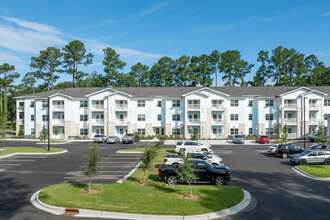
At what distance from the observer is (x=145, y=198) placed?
42.0 feet

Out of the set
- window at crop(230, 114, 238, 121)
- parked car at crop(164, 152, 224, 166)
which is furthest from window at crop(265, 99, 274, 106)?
parked car at crop(164, 152, 224, 166)

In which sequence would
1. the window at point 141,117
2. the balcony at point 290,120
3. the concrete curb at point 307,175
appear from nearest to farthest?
the concrete curb at point 307,175 < the balcony at point 290,120 < the window at point 141,117

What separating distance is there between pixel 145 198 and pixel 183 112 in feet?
127

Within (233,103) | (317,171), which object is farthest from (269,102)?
(317,171)

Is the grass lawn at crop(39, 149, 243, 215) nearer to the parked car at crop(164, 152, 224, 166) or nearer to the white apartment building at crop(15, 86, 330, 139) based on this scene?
the parked car at crop(164, 152, 224, 166)

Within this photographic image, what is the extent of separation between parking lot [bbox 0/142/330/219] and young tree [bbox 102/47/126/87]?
5044cm

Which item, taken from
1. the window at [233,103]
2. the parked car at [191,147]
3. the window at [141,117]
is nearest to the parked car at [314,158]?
the parked car at [191,147]

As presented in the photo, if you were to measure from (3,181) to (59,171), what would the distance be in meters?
4.12

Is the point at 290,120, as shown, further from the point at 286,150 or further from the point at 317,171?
the point at 317,171

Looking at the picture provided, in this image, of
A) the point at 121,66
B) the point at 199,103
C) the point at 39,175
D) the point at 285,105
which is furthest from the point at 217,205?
the point at 121,66

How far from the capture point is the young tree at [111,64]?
75.9m

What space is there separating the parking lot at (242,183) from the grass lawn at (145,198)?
104 cm

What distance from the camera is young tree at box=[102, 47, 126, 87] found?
7594cm

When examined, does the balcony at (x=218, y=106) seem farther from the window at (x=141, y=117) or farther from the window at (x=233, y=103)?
the window at (x=141, y=117)
